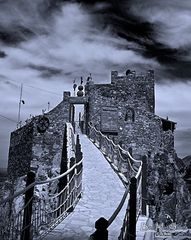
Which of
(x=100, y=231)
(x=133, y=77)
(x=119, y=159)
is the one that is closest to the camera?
(x=100, y=231)

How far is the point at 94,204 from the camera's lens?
8.99 metres

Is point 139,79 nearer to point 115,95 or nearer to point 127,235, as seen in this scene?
point 115,95

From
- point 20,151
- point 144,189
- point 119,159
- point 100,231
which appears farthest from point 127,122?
point 100,231

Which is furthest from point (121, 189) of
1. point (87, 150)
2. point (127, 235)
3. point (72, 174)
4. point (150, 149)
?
point (150, 149)

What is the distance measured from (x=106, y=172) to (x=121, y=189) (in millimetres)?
2387

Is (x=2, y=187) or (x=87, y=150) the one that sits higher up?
(x=87, y=150)

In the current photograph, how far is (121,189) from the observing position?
34.9 feet

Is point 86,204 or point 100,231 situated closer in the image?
point 100,231

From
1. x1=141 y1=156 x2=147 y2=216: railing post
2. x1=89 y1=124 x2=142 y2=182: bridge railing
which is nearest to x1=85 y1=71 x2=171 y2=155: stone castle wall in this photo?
x1=89 y1=124 x2=142 y2=182: bridge railing

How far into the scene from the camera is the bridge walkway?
22.2ft

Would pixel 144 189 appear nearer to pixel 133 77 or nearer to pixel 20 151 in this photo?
pixel 20 151

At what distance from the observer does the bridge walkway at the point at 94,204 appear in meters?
6.77

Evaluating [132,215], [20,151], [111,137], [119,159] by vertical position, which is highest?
[111,137]

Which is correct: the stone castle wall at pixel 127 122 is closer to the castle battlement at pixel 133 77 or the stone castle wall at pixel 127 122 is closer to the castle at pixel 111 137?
the castle at pixel 111 137
